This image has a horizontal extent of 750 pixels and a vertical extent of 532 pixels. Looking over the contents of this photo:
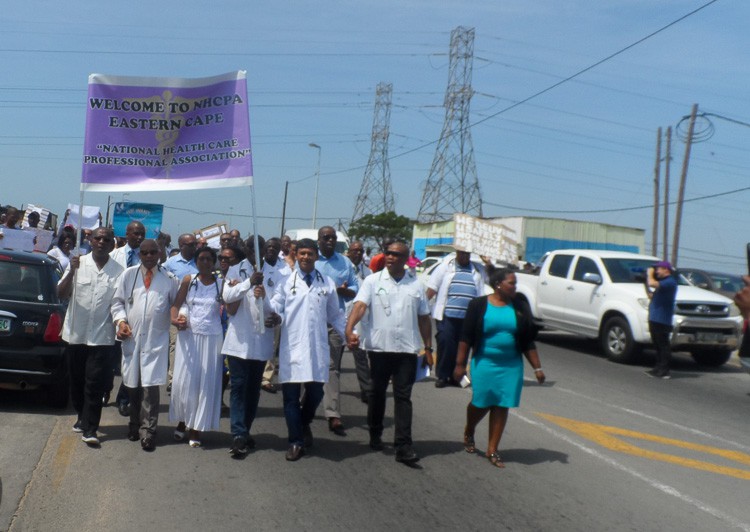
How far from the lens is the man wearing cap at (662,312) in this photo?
13.9m

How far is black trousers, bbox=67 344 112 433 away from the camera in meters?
7.72

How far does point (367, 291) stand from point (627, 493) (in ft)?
8.66

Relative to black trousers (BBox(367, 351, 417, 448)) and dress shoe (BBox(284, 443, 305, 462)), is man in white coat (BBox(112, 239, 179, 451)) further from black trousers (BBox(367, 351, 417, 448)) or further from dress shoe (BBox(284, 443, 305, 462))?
black trousers (BBox(367, 351, 417, 448))

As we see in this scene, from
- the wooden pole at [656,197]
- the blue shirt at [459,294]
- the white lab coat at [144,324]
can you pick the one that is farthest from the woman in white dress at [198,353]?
the wooden pole at [656,197]

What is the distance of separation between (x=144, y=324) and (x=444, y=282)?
16.3 feet

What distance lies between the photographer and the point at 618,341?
15.7 metres

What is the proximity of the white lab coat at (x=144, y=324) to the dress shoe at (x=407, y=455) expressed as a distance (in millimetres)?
2060

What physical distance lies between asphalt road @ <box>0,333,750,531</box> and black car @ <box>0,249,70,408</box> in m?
0.37

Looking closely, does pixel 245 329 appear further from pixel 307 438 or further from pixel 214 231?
pixel 214 231

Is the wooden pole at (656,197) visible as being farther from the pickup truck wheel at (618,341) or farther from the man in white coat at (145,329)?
the man in white coat at (145,329)

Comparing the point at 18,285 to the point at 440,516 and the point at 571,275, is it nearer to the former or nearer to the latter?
the point at 440,516

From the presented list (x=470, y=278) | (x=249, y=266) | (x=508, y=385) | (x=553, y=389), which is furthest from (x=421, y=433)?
(x=553, y=389)

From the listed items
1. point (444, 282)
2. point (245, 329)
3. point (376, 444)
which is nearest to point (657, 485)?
point (376, 444)

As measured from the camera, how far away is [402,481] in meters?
6.94
